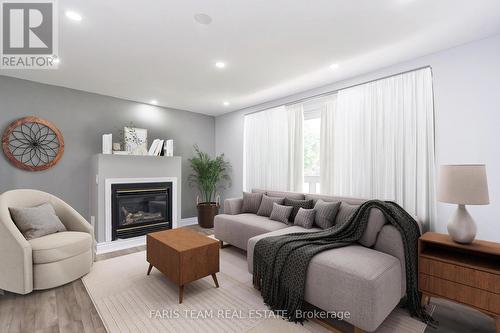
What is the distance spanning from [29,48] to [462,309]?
527 cm

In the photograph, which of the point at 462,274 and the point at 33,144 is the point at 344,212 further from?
the point at 33,144

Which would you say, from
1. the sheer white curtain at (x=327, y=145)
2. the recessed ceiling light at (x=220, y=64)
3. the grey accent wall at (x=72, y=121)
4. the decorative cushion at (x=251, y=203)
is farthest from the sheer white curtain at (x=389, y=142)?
the grey accent wall at (x=72, y=121)

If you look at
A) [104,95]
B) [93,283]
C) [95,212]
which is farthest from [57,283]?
[104,95]

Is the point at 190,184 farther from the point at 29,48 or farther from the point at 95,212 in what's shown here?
the point at 29,48

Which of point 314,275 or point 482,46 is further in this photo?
point 482,46

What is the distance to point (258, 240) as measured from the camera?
2590mm

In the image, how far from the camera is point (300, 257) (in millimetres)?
2119

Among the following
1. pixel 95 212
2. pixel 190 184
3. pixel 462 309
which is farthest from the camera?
pixel 190 184

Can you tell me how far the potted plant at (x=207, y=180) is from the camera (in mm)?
5027

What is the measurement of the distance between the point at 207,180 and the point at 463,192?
4.31 metres

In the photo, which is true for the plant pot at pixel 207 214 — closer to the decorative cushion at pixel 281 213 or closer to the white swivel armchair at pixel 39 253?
the decorative cushion at pixel 281 213

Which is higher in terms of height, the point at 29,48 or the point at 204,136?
the point at 29,48

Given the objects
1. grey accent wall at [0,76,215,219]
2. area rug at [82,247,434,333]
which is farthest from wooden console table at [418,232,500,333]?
grey accent wall at [0,76,215,219]

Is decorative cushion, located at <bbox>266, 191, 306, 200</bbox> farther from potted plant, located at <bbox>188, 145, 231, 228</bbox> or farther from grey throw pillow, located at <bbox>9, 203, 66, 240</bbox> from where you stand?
grey throw pillow, located at <bbox>9, 203, 66, 240</bbox>
